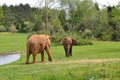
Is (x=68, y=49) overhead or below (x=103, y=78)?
below

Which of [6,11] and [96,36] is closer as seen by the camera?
[96,36]

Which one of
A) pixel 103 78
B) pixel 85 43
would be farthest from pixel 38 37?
pixel 85 43

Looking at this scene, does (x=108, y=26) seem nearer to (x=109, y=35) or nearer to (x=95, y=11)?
(x=109, y=35)

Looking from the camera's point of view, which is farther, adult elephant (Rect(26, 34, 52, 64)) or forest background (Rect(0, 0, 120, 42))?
forest background (Rect(0, 0, 120, 42))

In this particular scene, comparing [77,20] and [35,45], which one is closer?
[35,45]

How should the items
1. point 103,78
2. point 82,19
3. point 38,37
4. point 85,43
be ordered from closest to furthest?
point 103,78
point 38,37
point 85,43
point 82,19

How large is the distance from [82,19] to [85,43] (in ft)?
90.8

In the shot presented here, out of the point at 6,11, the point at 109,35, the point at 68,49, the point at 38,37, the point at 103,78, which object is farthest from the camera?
the point at 6,11

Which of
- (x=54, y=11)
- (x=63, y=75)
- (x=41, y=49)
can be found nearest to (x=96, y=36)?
(x=54, y=11)

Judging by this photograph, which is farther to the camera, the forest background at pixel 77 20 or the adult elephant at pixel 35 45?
the forest background at pixel 77 20

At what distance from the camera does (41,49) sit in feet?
70.1

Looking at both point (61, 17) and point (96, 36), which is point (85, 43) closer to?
point (96, 36)

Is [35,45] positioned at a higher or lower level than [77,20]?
higher

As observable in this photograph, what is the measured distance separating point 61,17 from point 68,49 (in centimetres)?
6276
